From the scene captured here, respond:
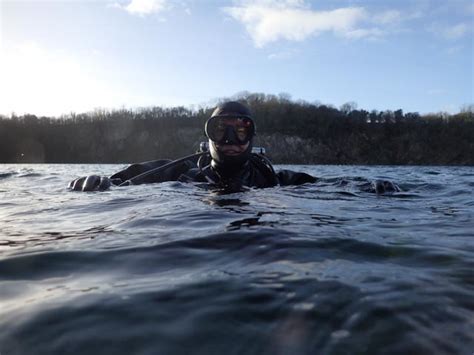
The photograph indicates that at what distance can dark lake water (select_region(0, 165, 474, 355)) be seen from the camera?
100 cm

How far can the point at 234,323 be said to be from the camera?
3.58ft

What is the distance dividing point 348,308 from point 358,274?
1.06ft

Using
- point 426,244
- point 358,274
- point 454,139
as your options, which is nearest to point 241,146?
point 426,244

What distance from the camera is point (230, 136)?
460 cm

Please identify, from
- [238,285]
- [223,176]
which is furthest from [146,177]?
[238,285]

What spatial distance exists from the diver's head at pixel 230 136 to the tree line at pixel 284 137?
170ft

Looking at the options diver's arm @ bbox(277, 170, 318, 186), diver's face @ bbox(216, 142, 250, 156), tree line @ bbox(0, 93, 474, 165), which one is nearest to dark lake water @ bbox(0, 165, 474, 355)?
diver's face @ bbox(216, 142, 250, 156)

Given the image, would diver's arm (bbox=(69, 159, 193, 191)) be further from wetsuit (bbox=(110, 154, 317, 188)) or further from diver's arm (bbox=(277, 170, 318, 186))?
diver's arm (bbox=(277, 170, 318, 186))

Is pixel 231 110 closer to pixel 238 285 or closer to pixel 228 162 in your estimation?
pixel 228 162

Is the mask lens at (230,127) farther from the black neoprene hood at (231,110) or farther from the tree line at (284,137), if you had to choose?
the tree line at (284,137)

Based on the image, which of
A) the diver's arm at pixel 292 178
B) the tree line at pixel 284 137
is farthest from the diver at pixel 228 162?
the tree line at pixel 284 137

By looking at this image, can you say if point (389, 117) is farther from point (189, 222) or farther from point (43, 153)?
point (189, 222)

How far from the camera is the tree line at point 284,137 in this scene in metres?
57.6

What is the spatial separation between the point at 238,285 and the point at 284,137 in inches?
2354
